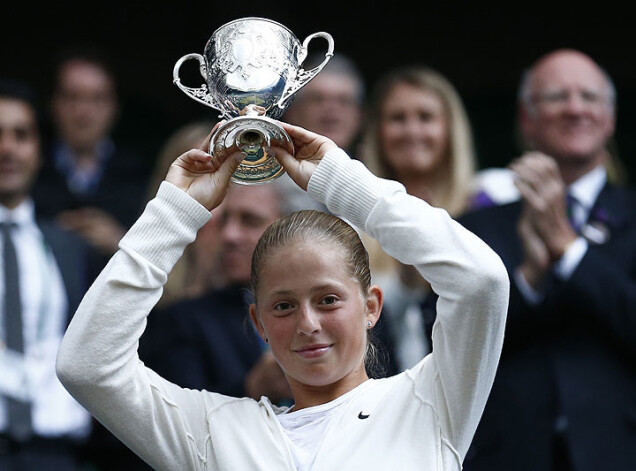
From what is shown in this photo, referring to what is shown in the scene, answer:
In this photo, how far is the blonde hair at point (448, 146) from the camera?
18.5ft

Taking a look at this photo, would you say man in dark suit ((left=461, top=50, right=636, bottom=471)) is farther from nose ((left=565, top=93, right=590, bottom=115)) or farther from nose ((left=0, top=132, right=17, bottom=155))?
nose ((left=0, top=132, right=17, bottom=155))

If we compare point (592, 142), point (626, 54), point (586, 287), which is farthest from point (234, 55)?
point (626, 54)

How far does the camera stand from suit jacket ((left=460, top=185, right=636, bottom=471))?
4.64 metres

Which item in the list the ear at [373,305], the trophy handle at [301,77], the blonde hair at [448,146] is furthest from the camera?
the blonde hair at [448,146]

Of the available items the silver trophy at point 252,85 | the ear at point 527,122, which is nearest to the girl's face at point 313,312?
the silver trophy at point 252,85

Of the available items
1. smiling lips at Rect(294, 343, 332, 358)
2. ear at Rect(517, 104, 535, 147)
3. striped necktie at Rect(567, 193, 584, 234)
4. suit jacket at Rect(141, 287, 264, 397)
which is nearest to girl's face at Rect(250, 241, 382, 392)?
smiling lips at Rect(294, 343, 332, 358)

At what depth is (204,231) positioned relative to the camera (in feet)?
19.6

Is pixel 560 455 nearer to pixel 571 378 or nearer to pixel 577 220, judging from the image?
pixel 571 378

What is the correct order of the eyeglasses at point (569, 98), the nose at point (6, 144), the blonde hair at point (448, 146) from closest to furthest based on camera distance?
the eyeglasses at point (569, 98) < the blonde hair at point (448, 146) < the nose at point (6, 144)

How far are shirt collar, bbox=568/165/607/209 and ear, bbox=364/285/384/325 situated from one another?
1.83m

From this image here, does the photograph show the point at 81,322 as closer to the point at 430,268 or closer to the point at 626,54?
the point at 430,268

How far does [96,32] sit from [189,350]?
3.96 metres

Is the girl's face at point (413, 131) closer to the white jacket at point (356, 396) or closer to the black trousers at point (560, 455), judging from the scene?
the black trousers at point (560, 455)

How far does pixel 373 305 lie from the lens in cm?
358
